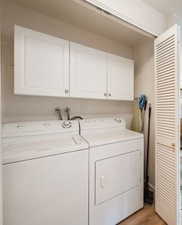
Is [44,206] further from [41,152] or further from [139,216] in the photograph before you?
[139,216]

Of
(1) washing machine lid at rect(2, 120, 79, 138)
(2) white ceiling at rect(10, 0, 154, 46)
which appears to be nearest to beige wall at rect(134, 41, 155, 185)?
(2) white ceiling at rect(10, 0, 154, 46)

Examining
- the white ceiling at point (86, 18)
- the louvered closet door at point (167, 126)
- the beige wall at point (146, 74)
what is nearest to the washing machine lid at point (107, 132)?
the louvered closet door at point (167, 126)

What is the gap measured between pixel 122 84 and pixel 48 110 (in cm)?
119

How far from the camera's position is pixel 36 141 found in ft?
4.86

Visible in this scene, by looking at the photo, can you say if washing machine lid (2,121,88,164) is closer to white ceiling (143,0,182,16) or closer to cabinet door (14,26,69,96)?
cabinet door (14,26,69,96)

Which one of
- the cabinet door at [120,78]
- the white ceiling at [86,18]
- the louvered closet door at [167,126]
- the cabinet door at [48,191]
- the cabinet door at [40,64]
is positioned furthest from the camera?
the cabinet door at [120,78]

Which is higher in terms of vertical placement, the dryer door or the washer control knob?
the washer control knob

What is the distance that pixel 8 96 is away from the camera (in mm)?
1568

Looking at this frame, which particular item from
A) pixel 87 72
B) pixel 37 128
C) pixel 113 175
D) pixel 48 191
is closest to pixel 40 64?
pixel 87 72

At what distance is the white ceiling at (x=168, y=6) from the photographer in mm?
1606

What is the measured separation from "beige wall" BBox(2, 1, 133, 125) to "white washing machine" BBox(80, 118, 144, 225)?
1.30ft

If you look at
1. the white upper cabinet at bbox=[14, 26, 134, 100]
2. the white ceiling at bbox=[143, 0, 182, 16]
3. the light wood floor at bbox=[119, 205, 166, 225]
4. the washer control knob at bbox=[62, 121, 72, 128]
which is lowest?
the light wood floor at bbox=[119, 205, 166, 225]

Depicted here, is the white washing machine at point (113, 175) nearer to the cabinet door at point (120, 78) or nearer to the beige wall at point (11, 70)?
the beige wall at point (11, 70)

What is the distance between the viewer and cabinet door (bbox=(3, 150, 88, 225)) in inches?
41.1
